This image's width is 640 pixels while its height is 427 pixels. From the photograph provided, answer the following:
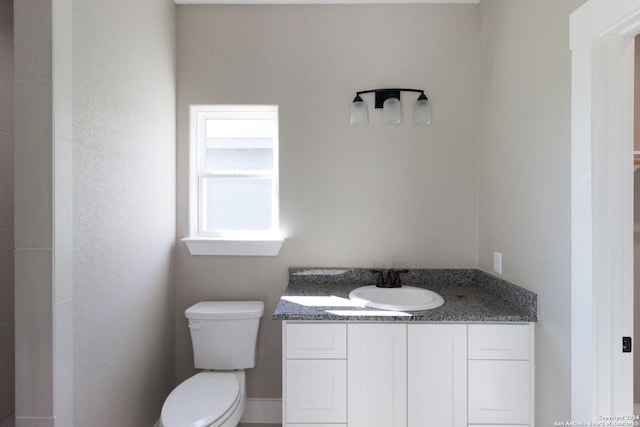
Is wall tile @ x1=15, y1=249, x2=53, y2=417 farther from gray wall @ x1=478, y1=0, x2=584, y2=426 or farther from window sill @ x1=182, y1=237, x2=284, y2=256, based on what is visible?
gray wall @ x1=478, y1=0, x2=584, y2=426

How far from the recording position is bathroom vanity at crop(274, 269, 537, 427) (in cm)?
162

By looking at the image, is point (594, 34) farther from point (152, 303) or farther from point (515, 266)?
point (152, 303)

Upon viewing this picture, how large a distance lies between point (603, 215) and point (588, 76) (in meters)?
0.48

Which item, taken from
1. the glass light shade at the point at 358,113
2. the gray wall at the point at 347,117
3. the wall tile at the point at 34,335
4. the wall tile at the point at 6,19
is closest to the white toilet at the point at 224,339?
the gray wall at the point at 347,117

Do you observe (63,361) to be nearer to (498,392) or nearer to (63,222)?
(63,222)

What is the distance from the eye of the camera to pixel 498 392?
1628 millimetres

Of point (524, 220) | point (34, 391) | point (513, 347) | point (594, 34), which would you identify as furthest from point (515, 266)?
point (34, 391)

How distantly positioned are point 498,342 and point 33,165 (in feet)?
6.42

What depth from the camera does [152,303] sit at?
1.99 m

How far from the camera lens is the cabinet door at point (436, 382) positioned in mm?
1625

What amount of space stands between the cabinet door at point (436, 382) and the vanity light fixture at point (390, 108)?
125 centimetres

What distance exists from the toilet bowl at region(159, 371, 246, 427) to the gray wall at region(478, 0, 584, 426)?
1384 mm

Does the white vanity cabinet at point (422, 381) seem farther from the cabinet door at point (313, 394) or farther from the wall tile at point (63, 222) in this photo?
the wall tile at point (63, 222)

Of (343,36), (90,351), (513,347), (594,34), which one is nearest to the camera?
(594,34)
